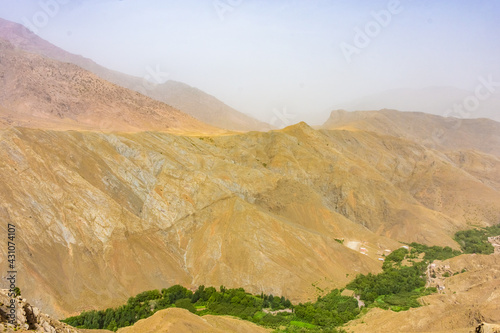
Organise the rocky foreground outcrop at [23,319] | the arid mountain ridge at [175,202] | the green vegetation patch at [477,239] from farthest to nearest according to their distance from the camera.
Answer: the green vegetation patch at [477,239] → the arid mountain ridge at [175,202] → the rocky foreground outcrop at [23,319]

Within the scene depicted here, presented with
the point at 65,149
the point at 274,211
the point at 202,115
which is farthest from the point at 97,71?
the point at 274,211

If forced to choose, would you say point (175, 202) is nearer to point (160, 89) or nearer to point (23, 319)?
point (23, 319)

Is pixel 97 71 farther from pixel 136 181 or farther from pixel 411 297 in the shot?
pixel 411 297

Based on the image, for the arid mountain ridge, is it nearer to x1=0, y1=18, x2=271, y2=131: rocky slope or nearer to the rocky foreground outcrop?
the rocky foreground outcrop

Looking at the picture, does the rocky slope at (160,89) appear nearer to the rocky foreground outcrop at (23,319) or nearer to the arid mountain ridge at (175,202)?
the arid mountain ridge at (175,202)

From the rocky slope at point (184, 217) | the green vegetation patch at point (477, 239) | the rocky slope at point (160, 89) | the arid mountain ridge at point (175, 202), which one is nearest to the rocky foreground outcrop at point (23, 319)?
the arid mountain ridge at point (175, 202)

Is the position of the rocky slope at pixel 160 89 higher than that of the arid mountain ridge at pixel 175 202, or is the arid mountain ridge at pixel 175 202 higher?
the rocky slope at pixel 160 89

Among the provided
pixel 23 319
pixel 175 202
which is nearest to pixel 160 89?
pixel 175 202
